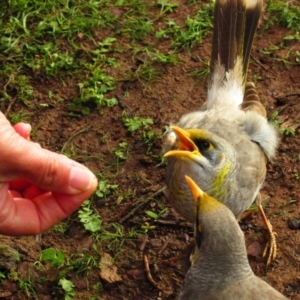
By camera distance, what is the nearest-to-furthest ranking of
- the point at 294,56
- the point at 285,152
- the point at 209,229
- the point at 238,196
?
the point at 209,229 < the point at 238,196 < the point at 285,152 < the point at 294,56

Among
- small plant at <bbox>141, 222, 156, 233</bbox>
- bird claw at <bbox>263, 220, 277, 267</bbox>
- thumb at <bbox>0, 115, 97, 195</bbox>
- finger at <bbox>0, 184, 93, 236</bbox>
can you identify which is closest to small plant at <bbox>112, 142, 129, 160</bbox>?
small plant at <bbox>141, 222, 156, 233</bbox>

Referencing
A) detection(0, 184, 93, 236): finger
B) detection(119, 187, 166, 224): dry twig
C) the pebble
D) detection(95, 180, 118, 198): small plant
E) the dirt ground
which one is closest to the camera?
detection(0, 184, 93, 236): finger

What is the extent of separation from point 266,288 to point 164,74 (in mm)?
3652

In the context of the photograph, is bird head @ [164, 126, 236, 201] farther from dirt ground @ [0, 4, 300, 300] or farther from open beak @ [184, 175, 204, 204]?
dirt ground @ [0, 4, 300, 300]

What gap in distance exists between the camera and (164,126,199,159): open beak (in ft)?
18.0

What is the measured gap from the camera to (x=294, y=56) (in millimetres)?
7957

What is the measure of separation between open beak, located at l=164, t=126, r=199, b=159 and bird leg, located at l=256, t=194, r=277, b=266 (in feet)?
3.93

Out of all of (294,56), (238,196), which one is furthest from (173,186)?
(294,56)

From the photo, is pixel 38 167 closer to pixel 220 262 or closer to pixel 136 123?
pixel 220 262

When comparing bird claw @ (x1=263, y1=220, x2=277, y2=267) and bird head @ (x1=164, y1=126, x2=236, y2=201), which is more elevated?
bird head @ (x1=164, y1=126, x2=236, y2=201)

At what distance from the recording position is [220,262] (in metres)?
5.05

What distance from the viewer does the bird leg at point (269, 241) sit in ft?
20.7

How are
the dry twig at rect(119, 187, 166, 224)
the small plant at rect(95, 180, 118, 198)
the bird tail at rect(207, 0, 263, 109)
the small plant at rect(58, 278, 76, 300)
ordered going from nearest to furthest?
the small plant at rect(58, 278, 76, 300)
the dry twig at rect(119, 187, 166, 224)
the small plant at rect(95, 180, 118, 198)
the bird tail at rect(207, 0, 263, 109)

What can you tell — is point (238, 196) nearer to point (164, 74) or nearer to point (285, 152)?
point (285, 152)
